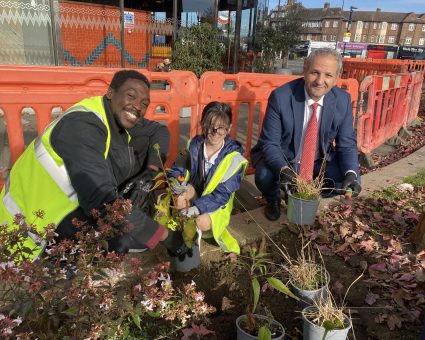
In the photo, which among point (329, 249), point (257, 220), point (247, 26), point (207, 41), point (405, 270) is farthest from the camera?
point (247, 26)

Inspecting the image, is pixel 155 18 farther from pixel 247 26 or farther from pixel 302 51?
pixel 302 51

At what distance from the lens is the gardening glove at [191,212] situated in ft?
7.43

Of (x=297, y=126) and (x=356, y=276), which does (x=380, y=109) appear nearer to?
(x=297, y=126)

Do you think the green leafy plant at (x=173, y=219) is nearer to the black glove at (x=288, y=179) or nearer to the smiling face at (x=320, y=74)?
the black glove at (x=288, y=179)

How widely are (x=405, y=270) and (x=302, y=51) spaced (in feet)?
192

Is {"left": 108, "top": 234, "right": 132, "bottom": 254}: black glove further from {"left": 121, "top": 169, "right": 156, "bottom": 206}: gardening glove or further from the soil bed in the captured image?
the soil bed

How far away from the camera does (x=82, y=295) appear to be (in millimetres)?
1305

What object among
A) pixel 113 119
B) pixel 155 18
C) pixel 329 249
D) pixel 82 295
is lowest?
pixel 329 249

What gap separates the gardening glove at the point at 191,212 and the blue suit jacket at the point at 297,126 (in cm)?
87

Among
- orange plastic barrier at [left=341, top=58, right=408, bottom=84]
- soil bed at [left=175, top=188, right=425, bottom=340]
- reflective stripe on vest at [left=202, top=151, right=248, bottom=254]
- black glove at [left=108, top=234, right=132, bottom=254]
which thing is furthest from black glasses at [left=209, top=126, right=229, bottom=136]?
orange plastic barrier at [left=341, top=58, right=408, bottom=84]

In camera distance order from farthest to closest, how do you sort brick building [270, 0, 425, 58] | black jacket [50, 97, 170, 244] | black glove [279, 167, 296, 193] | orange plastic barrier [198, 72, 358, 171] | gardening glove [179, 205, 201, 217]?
1. brick building [270, 0, 425, 58]
2. orange plastic barrier [198, 72, 358, 171]
3. black glove [279, 167, 296, 193]
4. gardening glove [179, 205, 201, 217]
5. black jacket [50, 97, 170, 244]

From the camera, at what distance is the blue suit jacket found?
10.4ft

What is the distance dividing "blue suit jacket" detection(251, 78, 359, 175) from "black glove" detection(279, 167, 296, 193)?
28cm

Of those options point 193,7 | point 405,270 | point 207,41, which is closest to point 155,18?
point 193,7
